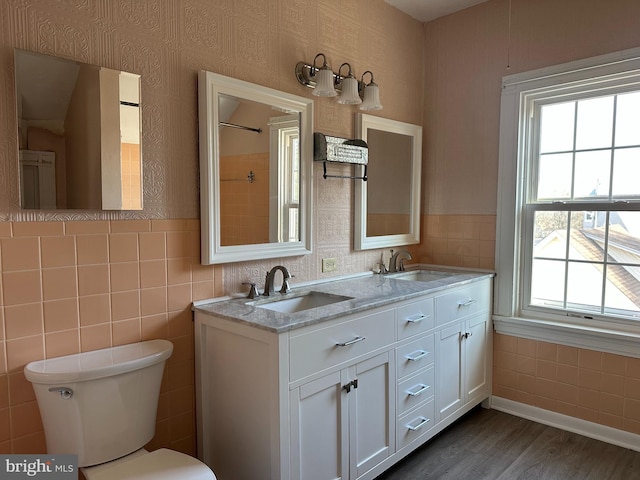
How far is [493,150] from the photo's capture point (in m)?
2.90

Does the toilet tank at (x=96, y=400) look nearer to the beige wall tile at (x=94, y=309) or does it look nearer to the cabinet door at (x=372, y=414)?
the beige wall tile at (x=94, y=309)

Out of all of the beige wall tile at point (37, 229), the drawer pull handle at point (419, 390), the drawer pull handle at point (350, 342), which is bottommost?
the drawer pull handle at point (419, 390)

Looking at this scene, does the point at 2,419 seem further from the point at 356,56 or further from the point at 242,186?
the point at 356,56

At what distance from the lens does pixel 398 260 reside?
9.90 ft

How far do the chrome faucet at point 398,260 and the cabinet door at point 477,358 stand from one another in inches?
22.8

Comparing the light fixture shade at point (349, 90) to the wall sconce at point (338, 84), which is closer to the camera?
the wall sconce at point (338, 84)

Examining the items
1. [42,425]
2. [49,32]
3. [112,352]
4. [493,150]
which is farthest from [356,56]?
[42,425]

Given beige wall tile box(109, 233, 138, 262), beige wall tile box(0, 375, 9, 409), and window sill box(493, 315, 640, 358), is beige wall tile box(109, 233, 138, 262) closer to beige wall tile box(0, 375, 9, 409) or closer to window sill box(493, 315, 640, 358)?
beige wall tile box(0, 375, 9, 409)

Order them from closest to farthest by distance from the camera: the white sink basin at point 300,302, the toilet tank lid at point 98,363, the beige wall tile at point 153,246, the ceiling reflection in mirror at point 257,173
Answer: the toilet tank lid at point 98,363, the beige wall tile at point 153,246, the ceiling reflection in mirror at point 257,173, the white sink basin at point 300,302

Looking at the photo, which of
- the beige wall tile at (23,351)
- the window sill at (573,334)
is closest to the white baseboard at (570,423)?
the window sill at (573,334)

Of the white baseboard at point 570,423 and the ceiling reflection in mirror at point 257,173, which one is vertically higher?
the ceiling reflection in mirror at point 257,173

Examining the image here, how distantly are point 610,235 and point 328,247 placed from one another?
163 cm

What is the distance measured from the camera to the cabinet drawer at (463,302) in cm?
243

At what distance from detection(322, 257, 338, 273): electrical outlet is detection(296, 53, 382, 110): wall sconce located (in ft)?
2.99
